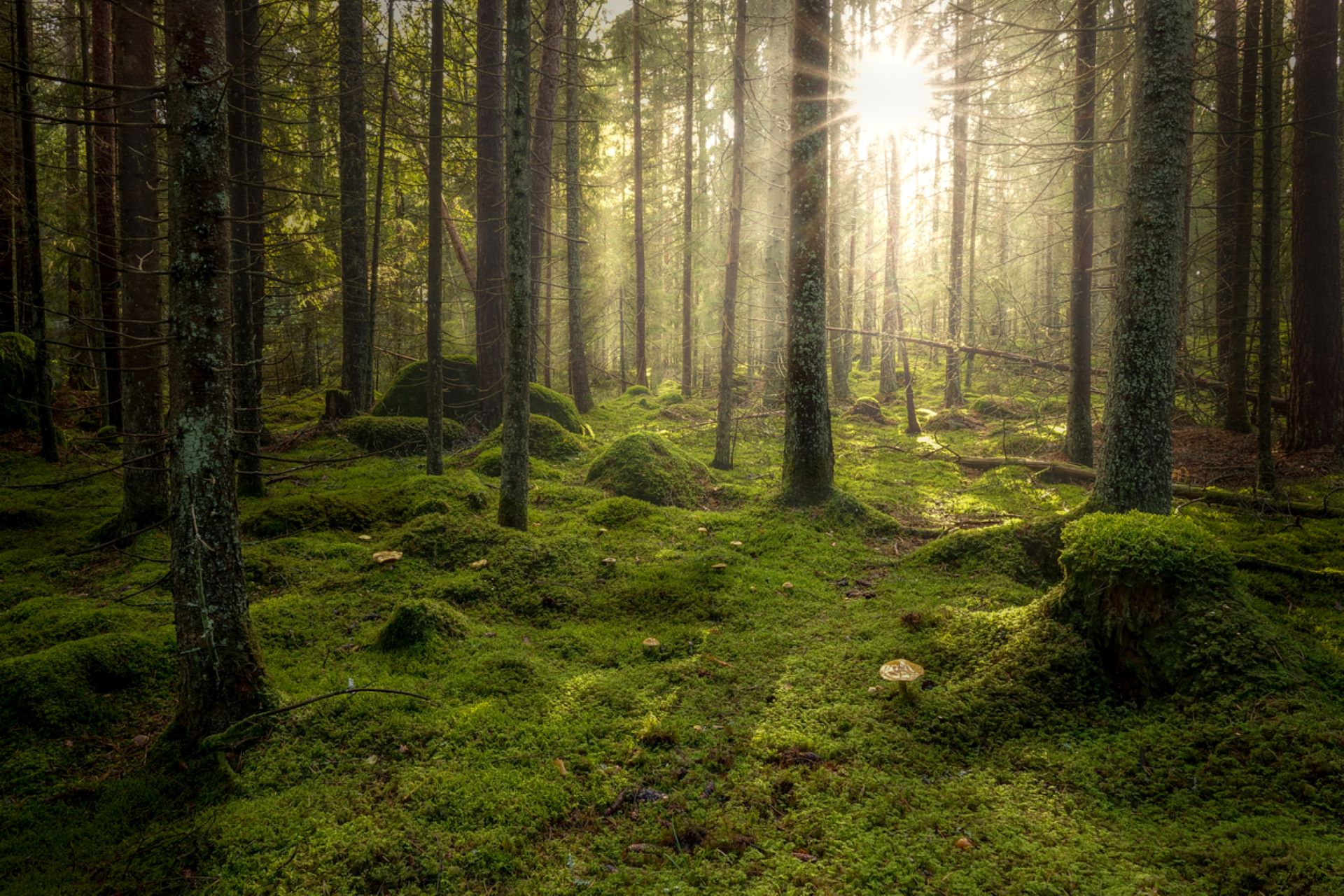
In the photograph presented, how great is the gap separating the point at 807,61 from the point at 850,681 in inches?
313

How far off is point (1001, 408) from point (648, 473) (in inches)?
525

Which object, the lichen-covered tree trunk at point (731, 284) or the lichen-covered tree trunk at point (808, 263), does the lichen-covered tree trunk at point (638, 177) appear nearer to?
the lichen-covered tree trunk at point (731, 284)

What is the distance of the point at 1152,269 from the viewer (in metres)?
5.90

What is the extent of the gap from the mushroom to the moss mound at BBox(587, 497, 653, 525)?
4778mm

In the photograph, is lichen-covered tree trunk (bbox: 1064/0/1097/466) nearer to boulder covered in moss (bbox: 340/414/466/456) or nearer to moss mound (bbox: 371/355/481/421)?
moss mound (bbox: 371/355/481/421)

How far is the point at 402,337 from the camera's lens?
62.6ft

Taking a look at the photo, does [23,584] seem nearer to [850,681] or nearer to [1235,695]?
[850,681]

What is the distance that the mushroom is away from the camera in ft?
14.1

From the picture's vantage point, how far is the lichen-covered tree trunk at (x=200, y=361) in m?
3.82

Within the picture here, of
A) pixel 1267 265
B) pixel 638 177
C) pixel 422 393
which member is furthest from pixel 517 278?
pixel 638 177

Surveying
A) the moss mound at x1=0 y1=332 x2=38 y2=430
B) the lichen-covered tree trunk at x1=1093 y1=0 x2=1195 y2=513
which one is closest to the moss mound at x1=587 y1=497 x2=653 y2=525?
the lichen-covered tree trunk at x1=1093 y1=0 x2=1195 y2=513

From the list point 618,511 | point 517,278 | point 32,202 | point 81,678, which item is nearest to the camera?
point 81,678

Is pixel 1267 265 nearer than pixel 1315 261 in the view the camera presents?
Yes

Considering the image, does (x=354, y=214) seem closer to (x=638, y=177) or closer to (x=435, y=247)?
(x=435, y=247)
